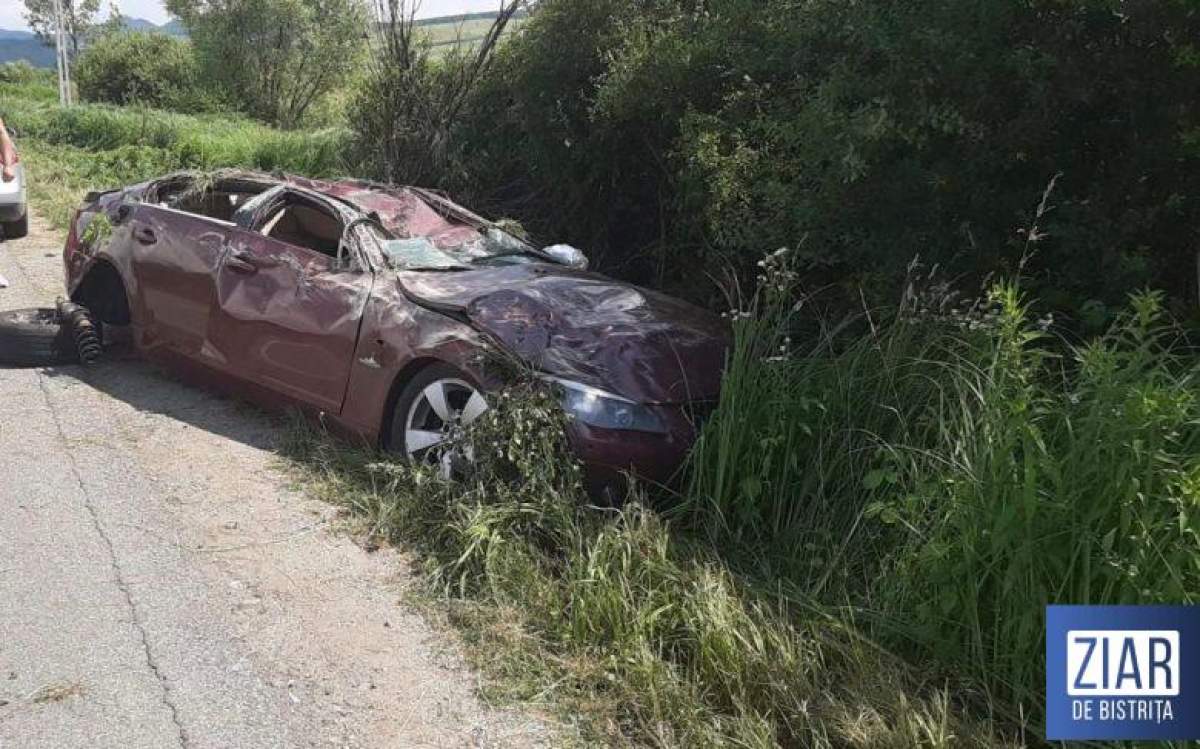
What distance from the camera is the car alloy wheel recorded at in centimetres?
461

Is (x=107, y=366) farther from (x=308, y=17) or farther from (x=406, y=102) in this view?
(x=308, y=17)

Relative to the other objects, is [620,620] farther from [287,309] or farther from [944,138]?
[944,138]

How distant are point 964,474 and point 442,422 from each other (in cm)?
235

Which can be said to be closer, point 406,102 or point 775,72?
point 775,72

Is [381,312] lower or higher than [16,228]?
lower

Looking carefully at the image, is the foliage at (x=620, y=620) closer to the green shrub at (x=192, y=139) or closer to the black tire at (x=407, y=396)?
the black tire at (x=407, y=396)

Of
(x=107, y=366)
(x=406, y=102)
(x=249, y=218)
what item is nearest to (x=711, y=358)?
(x=249, y=218)

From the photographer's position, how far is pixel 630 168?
8.48 meters

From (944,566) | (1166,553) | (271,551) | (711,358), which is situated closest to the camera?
(1166,553)

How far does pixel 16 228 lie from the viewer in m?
12.0

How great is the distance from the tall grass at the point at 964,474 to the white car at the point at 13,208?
10.00 meters

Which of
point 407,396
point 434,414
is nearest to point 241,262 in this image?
point 407,396

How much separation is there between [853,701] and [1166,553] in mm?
1010

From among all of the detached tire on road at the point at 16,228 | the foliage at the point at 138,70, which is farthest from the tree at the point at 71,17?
the detached tire on road at the point at 16,228
